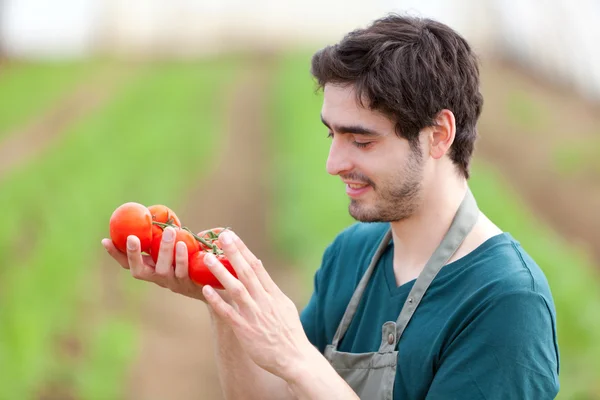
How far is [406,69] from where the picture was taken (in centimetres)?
196

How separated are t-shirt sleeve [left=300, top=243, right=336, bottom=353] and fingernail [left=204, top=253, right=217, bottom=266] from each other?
0.50 m

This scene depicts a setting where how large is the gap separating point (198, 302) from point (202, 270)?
4.10 m

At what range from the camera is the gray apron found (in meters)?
1.93

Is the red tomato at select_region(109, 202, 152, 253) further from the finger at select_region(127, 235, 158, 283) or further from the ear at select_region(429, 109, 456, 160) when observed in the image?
the ear at select_region(429, 109, 456, 160)

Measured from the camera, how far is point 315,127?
Result: 11.2 metres

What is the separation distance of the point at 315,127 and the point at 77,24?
68.6ft

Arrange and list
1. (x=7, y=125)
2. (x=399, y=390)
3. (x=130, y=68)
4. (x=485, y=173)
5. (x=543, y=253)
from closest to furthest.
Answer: (x=399, y=390) < (x=543, y=253) < (x=485, y=173) < (x=7, y=125) < (x=130, y=68)

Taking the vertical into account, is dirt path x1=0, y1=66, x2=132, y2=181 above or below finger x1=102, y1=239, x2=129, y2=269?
below

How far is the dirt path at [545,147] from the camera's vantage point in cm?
816

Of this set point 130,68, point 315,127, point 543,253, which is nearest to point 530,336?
point 543,253

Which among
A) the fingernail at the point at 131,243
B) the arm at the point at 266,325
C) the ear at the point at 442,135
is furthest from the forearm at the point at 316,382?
the ear at the point at 442,135

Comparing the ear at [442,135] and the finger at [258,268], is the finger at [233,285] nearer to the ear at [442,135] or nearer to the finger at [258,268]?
the finger at [258,268]

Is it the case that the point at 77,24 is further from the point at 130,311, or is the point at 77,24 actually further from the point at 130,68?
the point at 130,311

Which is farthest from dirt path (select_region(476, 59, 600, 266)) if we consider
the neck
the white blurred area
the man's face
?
the white blurred area
